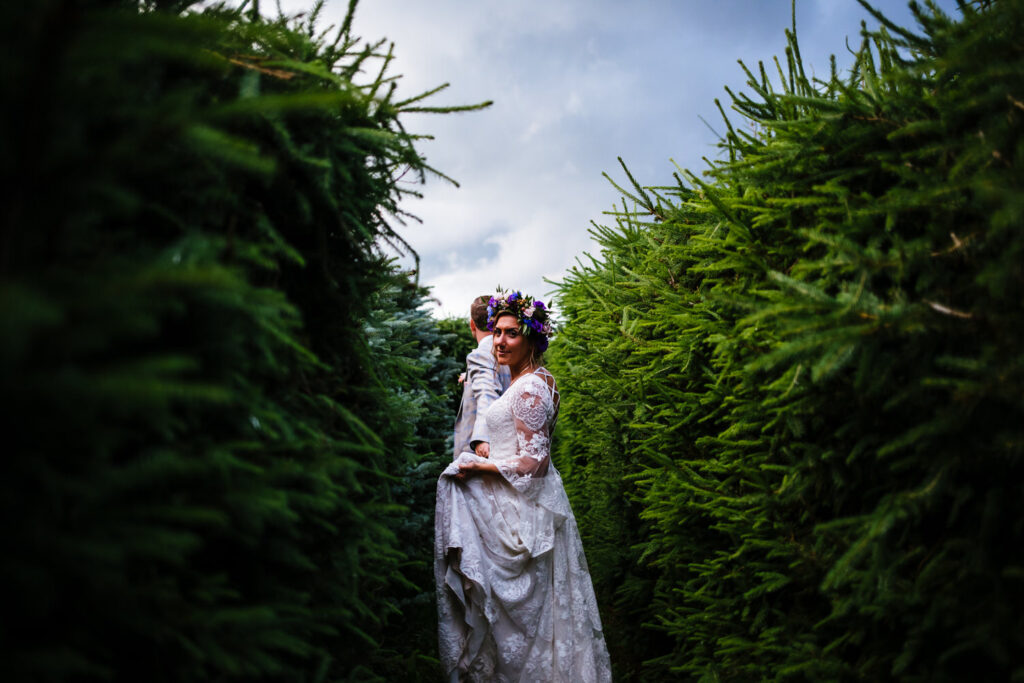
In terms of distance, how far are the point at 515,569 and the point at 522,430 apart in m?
0.95

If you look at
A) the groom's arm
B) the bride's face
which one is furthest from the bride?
the groom's arm

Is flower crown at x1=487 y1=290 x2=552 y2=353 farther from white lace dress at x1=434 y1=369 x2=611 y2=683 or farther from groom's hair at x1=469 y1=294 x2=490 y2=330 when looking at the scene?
groom's hair at x1=469 y1=294 x2=490 y2=330

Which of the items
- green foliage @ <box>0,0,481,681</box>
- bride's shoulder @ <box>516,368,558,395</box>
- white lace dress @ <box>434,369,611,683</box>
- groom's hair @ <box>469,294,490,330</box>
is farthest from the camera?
groom's hair @ <box>469,294,490,330</box>

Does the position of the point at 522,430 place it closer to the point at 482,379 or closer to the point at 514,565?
the point at 514,565

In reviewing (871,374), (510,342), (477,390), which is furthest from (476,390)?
(871,374)

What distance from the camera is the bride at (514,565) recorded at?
11.4 feet

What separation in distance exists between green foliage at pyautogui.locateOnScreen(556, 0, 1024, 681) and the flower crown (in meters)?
1.44

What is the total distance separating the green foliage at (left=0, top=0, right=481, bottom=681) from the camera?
1085 millimetres

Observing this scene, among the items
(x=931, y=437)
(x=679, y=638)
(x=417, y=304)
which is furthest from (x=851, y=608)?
(x=417, y=304)

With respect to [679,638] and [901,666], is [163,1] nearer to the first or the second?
[901,666]

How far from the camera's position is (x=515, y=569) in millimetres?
3670

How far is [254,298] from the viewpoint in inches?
59.1

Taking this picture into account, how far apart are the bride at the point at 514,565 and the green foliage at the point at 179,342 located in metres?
1.20

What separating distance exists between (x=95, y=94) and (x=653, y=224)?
3.66 m
